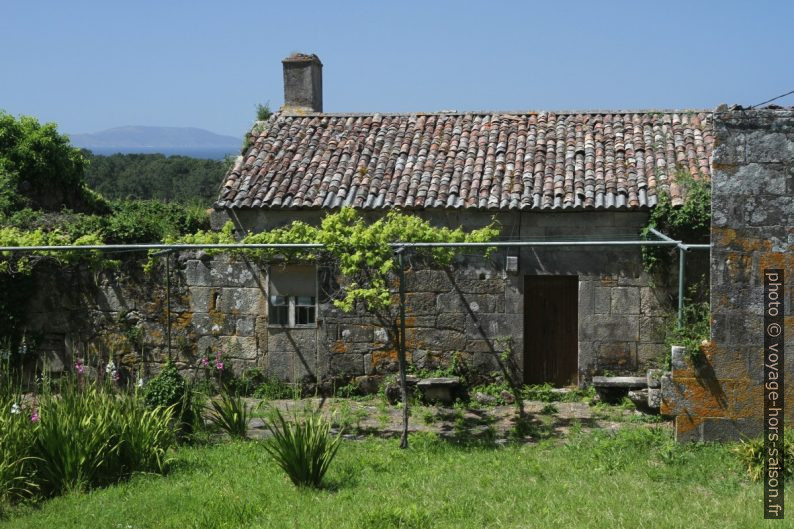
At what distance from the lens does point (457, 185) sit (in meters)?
13.6

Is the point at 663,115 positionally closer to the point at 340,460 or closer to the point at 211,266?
the point at 211,266

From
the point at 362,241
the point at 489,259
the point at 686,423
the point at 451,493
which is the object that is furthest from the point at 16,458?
the point at 489,259

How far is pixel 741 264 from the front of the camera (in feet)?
25.0

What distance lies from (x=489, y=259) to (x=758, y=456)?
219 inches

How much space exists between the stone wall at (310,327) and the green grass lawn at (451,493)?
3.47 metres

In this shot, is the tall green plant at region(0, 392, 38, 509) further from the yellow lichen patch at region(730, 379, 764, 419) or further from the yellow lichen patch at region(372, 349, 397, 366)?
the yellow lichen patch at region(730, 379, 764, 419)

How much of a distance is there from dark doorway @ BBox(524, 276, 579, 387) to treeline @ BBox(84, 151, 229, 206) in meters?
24.4

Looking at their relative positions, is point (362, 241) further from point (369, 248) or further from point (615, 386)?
point (615, 386)

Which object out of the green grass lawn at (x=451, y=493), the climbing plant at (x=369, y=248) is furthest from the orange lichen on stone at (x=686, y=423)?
the climbing plant at (x=369, y=248)

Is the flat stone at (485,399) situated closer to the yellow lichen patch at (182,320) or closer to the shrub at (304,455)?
the yellow lichen patch at (182,320)

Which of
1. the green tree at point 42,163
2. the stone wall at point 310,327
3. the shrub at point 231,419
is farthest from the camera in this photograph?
the green tree at point 42,163

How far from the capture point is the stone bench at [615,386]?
11258 millimetres

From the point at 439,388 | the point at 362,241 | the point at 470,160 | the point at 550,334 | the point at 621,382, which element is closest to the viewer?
the point at 362,241

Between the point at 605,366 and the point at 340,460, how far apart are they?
5371mm
